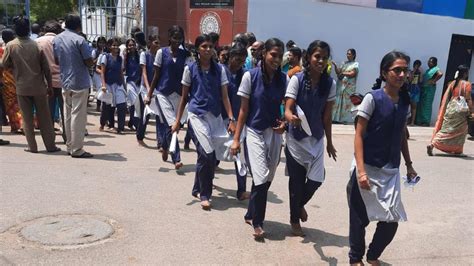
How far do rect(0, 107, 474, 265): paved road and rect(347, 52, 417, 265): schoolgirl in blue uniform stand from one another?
0.60 meters

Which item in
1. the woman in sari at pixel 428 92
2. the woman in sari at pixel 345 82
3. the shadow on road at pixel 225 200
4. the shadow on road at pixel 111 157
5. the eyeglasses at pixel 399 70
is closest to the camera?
the eyeglasses at pixel 399 70

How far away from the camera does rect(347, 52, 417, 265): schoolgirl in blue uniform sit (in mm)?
3463

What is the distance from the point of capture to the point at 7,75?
827cm

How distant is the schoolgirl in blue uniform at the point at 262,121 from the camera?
4.20 meters

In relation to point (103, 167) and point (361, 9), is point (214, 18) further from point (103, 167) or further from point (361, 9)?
point (103, 167)

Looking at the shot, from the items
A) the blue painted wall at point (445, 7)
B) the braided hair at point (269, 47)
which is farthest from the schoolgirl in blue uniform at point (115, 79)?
the blue painted wall at point (445, 7)

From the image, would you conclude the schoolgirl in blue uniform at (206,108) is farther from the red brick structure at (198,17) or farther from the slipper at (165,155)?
the red brick structure at (198,17)

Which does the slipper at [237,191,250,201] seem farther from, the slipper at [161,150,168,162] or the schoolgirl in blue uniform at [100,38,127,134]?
the schoolgirl in blue uniform at [100,38,127,134]

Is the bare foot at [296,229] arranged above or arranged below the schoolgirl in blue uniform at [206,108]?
below

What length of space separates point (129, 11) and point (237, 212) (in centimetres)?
1094

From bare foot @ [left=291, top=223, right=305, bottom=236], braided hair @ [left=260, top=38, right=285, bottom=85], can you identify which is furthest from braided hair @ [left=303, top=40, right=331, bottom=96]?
bare foot @ [left=291, top=223, right=305, bottom=236]

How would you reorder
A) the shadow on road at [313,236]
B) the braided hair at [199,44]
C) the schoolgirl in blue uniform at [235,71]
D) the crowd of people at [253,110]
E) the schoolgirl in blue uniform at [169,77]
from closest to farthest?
the crowd of people at [253,110] → the shadow on road at [313,236] → the braided hair at [199,44] → the schoolgirl in blue uniform at [235,71] → the schoolgirl in blue uniform at [169,77]

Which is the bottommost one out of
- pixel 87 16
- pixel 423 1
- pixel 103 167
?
pixel 103 167

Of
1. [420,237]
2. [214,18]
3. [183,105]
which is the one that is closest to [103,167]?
[183,105]
